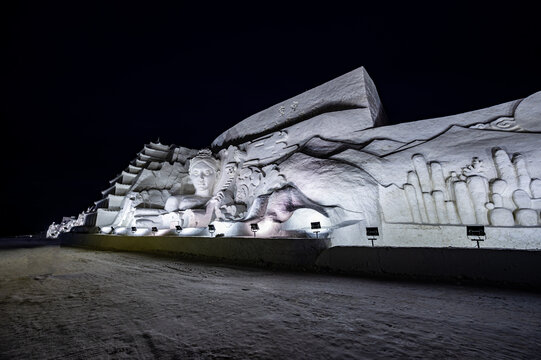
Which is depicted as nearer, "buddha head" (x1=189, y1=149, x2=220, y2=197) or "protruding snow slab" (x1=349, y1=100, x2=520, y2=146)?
"protruding snow slab" (x1=349, y1=100, x2=520, y2=146)

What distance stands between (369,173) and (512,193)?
3342 mm

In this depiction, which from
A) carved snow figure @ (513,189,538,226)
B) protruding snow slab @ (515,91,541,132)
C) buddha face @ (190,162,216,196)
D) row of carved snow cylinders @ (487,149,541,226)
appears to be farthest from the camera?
buddha face @ (190,162,216,196)

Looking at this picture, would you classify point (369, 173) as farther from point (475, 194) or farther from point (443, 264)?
point (443, 264)

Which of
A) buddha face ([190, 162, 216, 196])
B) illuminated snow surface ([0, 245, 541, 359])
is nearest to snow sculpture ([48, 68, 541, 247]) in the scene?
buddha face ([190, 162, 216, 196])

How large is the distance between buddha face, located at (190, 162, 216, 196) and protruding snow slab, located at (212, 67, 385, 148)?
249 centimetres

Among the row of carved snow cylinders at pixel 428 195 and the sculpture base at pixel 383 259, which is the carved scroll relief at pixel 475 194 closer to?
the row of carved snow cylinders at pixel 428 195

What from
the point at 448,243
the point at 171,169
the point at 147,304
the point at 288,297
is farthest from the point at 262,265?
the point at 171,169

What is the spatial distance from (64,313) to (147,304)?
82cm

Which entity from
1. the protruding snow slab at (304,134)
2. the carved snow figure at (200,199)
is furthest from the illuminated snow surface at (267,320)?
the carved snow figure at (200,199)

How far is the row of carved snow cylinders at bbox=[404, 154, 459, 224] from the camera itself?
22.5 ft

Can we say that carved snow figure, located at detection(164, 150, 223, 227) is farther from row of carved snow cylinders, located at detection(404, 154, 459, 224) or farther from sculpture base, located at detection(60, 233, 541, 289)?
row of carved snow cylinders, located at detection(404, 154, 459, 224)

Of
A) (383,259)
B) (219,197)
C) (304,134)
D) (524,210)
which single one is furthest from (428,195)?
(219,197)

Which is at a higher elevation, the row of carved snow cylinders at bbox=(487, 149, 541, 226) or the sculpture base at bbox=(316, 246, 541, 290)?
the row of carved snow cylinders at bbox=(487, 149, 541, 226)

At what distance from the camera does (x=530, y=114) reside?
6906 millimetres
